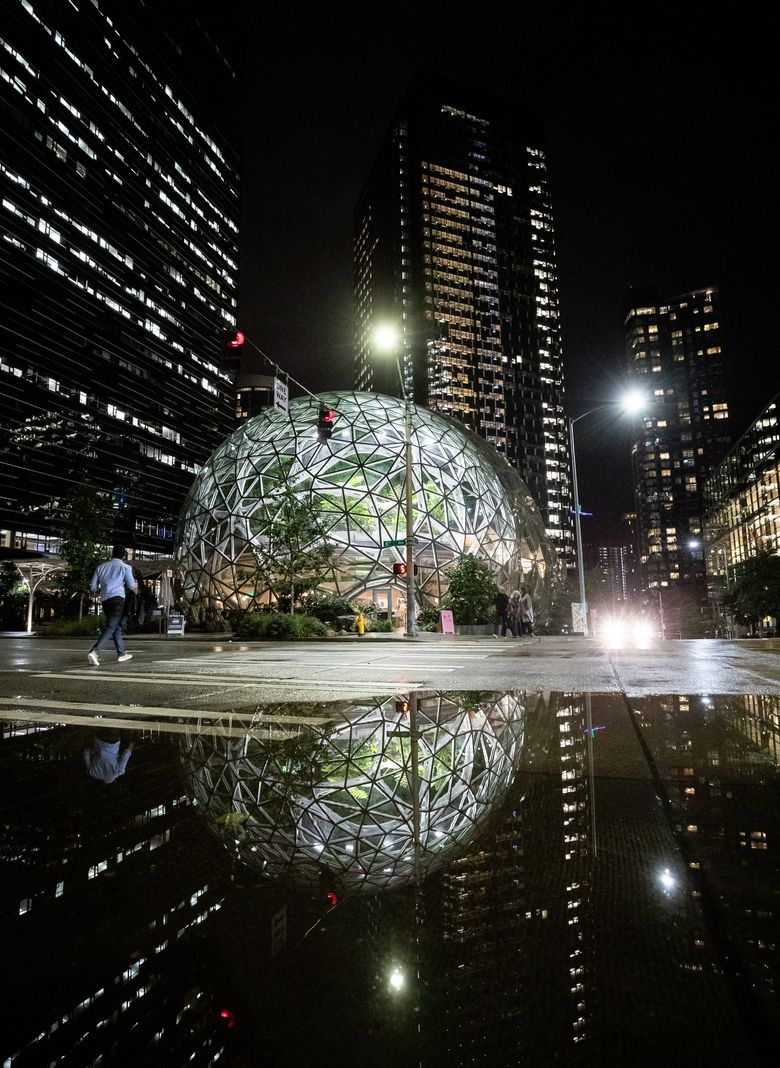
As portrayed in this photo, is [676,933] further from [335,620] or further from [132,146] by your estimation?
[132,146]

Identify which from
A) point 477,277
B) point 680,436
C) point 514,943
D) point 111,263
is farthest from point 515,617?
point 680,436

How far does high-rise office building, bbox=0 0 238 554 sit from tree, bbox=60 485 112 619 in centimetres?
1789

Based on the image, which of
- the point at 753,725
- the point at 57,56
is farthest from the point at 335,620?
the point at 57,56

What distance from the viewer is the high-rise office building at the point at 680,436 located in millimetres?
170750

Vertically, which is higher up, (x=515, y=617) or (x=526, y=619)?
(x=515, y=617)

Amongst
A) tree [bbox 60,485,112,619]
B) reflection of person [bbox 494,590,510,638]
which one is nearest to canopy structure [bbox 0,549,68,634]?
tree [bbox 60,485,112,619]

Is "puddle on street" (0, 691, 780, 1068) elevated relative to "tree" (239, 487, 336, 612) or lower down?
lower down

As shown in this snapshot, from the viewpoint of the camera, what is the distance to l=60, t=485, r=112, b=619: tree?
3288 cm

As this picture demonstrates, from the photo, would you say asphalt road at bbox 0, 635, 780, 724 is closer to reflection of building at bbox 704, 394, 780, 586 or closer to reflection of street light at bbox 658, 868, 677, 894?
reflection of street light at bbox 658, 868, 677, 894

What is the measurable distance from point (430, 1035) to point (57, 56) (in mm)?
125380

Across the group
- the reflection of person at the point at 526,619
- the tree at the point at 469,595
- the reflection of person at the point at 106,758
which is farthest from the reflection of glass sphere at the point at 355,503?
the reflection of person at the point at 106,758

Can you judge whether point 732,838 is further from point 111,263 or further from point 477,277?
point 477,277

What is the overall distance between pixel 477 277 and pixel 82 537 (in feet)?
411

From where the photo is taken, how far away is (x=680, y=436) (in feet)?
574
